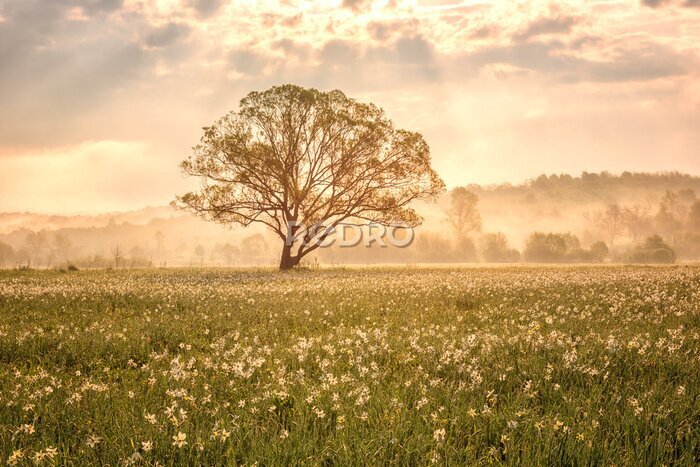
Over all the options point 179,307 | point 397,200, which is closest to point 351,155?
point 397,200

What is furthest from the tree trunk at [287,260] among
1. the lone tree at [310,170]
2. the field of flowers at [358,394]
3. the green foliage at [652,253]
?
the green foliage at [652,253]

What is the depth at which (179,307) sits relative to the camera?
38.8 ft

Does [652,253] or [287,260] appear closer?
[287,260]

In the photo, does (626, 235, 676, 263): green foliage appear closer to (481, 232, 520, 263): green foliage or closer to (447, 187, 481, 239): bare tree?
(481, 232, 520, 263): green foliage

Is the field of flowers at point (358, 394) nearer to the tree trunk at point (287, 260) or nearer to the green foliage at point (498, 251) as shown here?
the tree trunk at point (287, 260)

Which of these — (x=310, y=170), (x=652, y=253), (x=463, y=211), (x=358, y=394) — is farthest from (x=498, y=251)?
(x=358, y=394)

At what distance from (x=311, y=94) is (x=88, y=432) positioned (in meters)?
33.6

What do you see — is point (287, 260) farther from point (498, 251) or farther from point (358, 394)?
point (498, 251)

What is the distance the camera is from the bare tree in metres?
111

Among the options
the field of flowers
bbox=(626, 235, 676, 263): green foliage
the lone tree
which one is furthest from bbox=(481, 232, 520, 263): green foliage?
the field of flowers

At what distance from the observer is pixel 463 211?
112 metres

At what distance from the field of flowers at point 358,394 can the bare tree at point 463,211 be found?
104853 millimetres

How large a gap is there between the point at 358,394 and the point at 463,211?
112 meters

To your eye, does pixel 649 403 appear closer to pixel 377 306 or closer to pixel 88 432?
pixel 88 432
